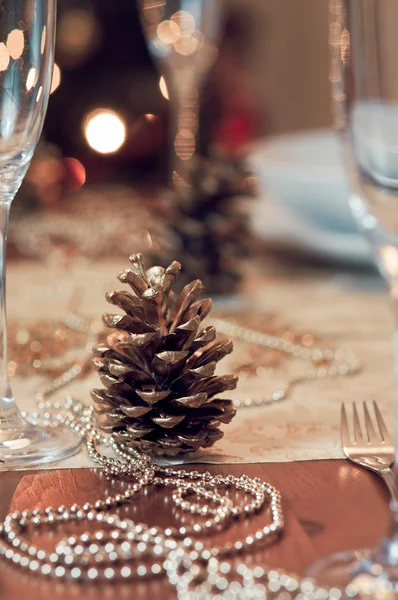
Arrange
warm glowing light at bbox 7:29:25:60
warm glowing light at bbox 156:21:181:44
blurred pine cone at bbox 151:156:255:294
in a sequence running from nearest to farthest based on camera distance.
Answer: warm glowing light at bbox 7:29:25:60 → blurred pine cone at bbox 151:156:255:294 → warm glowing light at bbox 156:21:181:44

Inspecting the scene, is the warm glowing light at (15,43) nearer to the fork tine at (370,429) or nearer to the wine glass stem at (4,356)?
the wine glass stem at (4,356)

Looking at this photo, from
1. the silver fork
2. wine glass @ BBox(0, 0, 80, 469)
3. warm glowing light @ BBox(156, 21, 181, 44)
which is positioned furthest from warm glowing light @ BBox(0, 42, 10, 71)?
warm glowing light @ BBox(156, 21, 181, 44)

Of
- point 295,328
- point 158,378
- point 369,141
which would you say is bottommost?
point 295,328

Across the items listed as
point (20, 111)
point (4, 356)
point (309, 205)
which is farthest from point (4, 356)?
point (309, 205)

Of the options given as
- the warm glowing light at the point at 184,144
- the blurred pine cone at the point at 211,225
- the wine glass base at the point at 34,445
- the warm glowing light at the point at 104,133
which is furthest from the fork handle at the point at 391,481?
the warm glowing light at the point at 104,133

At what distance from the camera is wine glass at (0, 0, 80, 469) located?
1.30 feet

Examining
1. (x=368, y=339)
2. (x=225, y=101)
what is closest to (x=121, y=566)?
(x=368, y=339)

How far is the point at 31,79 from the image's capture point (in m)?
0.41

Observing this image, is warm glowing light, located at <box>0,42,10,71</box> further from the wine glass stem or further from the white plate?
the white plate

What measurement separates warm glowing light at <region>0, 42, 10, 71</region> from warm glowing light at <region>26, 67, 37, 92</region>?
14mm

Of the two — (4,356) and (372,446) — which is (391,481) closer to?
(372,446)

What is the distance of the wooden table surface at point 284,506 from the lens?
1.01 ft

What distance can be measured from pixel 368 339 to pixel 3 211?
1.25ft

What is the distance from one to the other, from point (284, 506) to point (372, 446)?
9 centimetres
